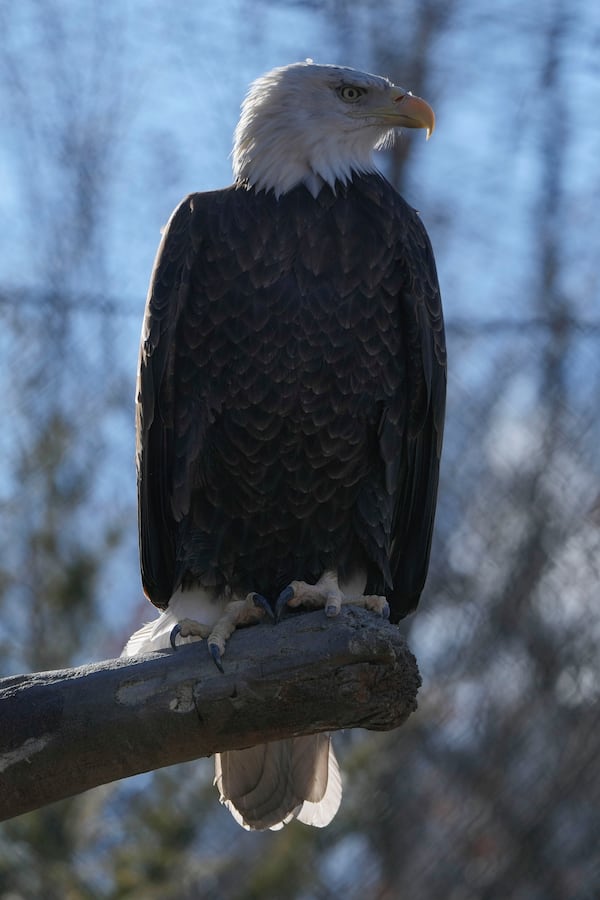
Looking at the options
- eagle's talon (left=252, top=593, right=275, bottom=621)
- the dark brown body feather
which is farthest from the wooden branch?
the dark brown body feather

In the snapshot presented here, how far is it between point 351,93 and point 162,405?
3.23 feet

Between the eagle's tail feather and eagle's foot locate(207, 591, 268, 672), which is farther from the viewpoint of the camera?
the eagle's tail feather

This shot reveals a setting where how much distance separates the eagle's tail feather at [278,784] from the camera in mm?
2980

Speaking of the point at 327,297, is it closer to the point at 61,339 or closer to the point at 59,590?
the point at 59,590

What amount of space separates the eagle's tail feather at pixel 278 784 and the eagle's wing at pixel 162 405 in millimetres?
464

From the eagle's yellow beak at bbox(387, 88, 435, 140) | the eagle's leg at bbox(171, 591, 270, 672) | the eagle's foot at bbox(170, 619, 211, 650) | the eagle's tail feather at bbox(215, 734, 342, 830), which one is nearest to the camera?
the eagle's leg at bbox(171, 591, 270, 672)

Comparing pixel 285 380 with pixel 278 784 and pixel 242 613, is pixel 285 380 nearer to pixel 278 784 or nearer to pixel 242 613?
pixel 242 613

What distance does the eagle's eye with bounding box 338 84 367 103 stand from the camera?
3242 millimetres

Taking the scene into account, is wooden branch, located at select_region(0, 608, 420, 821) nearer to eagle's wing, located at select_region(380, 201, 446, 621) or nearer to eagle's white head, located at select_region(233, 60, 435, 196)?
eagle's wing, located at select_region(380, 201, 446, 621)

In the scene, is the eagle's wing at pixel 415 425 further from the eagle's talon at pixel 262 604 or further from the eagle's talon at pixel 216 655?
the eagle's talon at pixel 216 655

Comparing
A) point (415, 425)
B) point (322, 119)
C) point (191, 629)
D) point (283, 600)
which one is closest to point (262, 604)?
point (283, 600)

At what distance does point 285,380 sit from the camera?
9.21 feet

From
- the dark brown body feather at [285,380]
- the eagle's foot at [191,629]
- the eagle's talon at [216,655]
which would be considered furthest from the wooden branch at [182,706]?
the dark brown body feather at [285,380]

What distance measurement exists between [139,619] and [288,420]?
5.81 feet
